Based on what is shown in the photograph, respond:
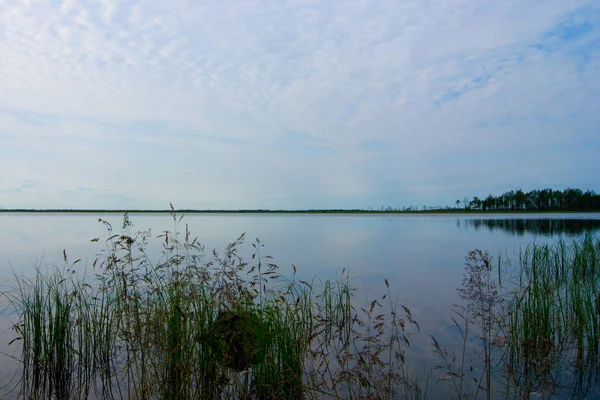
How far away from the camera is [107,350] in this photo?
213 inches

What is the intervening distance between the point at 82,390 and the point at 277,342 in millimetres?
2603

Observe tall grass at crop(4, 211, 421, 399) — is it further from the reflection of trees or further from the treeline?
the treeline

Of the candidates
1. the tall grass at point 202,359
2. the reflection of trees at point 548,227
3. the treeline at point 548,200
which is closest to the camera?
the tall grass at point 202,359

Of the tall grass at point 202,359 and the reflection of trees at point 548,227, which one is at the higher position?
the reflection of trees at point 548,227

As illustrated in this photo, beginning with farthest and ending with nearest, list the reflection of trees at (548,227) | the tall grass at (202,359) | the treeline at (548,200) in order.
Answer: the treeline at (548,200) < the reflection of trees at (548,227) < the tall grass at (202,359)

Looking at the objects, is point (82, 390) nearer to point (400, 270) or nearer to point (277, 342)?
point (277, 342)

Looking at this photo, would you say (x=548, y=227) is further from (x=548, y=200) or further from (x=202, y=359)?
(x=548, y=200)

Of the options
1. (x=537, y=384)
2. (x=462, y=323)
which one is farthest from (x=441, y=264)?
(x=537, y=384)

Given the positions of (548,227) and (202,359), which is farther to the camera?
(548,227)

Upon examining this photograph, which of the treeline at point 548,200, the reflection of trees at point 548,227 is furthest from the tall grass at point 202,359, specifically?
the treeline at point 548,200

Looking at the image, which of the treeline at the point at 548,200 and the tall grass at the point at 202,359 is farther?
the treeline at the point at 548,200

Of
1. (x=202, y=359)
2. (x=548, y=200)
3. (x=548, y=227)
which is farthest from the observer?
(x=548, y=200)

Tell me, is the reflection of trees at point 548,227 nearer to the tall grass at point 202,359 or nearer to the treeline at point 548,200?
the tall grass at point 202,359

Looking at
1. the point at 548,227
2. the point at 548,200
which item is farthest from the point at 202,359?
the point at 548,200
